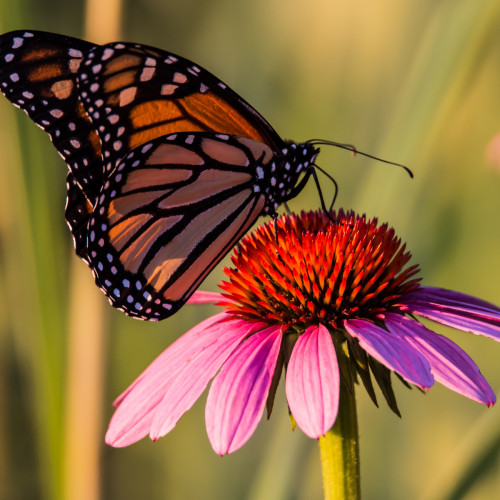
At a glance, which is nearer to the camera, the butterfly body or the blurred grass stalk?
the butterfly body

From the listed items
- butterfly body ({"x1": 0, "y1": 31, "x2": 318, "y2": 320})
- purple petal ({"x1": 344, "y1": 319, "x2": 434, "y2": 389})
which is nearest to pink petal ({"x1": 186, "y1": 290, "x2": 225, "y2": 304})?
butterfly body ({"x1": 0, "y1": 31, "x2": 318, "y2": 320})

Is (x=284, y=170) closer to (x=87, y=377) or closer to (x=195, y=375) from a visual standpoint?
(x=195, y=375)

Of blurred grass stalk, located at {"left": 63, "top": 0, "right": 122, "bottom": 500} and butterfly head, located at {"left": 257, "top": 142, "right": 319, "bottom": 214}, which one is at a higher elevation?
butterfly head, located at {"left": 257, "top": 142, "right": 319, "bottom": 214}

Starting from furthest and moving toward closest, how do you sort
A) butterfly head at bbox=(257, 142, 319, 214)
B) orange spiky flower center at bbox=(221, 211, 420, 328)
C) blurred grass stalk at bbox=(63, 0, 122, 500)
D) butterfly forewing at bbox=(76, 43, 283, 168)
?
1. blurred grass stalk at bbox=(63, 0, 122, 500)
2. butterfly head at bbox=(257, 142, 319, 214)
3. butterfly forewing at bbox=(76, 43, 283, 168)
4. orange spiky flower center at bbox=(221, 211, 420, 328)

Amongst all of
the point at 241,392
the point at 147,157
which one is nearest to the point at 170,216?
the point at 147,157

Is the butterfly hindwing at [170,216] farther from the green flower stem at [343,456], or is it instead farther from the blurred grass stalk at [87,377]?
the green flower stem at [343,456]

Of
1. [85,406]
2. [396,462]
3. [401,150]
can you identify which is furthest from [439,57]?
[396,462]

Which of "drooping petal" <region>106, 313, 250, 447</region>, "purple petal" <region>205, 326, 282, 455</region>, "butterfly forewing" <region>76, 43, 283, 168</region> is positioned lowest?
"drooping petal" <region>106, 313, 250, 447</region>

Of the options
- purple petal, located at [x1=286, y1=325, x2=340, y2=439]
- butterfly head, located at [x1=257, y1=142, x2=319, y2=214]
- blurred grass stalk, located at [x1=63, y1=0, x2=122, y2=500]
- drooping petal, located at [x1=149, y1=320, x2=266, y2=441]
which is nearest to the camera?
purple petal, located at [x1=286, y1=325, x2=340, y2=439]

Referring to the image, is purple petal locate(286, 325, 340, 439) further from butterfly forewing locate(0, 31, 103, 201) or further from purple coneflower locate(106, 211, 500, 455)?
butterfly forewing locate(0, 31, 103, 201)
